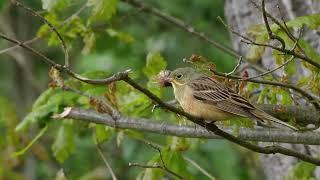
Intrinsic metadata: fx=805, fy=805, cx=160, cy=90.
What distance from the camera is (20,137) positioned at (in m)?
7.20

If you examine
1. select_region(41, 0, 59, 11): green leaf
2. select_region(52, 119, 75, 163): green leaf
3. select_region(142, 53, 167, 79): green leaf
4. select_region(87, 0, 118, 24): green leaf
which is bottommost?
select_region(52, 119, 75, 163): green leaf

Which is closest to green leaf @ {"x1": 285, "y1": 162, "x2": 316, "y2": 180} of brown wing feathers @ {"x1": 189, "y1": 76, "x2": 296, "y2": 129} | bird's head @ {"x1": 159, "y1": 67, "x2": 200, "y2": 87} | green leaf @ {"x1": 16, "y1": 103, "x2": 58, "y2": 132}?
brown wing feathers @ {"x1": 189, "y1": 76, "x2": 296, "y2": 129}

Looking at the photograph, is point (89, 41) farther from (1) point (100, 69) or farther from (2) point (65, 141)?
(1) point (100, 69)

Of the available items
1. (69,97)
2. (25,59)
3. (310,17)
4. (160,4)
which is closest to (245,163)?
(160,4)

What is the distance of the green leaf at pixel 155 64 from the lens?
4.75 meters

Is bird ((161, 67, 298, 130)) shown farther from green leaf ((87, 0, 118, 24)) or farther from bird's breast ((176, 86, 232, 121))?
green leaf ((87, 0, 118, 24))

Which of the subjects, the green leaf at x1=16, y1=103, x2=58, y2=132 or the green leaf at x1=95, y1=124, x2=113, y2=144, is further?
the green leaf at x1=95, y1=124, x2=113, y2=144

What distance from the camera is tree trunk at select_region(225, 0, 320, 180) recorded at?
5.40 metres

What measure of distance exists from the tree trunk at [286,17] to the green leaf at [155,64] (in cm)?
80

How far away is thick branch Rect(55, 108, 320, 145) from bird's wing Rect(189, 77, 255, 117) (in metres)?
0.11

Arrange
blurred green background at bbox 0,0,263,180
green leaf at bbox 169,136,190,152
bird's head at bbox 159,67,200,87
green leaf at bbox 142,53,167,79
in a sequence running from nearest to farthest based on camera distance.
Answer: bird's head at bbox 159,67,200,87 < green leaf at bbox 142,53,167,79 < green leaf at bbox 169,136,190,152 < blurred green background at bbox 0,0,263,180

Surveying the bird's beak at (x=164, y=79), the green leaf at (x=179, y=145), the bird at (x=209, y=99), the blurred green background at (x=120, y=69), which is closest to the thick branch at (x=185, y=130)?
the bird at (x=209, y=99)

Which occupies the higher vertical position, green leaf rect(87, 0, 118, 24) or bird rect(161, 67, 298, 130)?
green leaf rect(87, 0, 118, 24)

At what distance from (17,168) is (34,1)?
1.99 m
